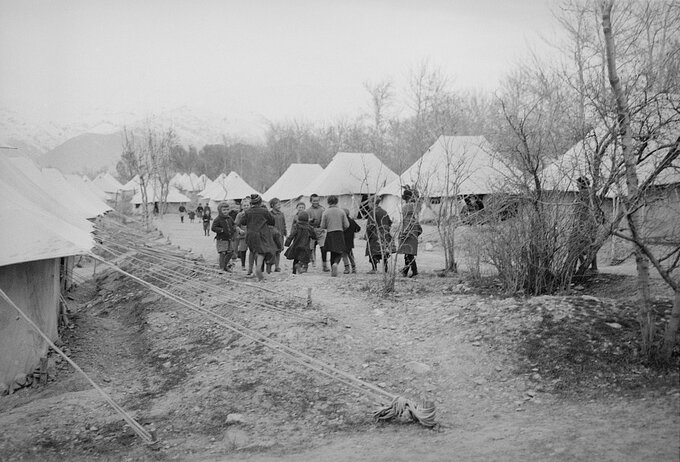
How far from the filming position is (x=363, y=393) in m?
4.86

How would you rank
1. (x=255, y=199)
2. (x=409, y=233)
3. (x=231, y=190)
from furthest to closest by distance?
1. (x=231, y=190)
2. (x=255, y=199)
3. (x=409, y=233)

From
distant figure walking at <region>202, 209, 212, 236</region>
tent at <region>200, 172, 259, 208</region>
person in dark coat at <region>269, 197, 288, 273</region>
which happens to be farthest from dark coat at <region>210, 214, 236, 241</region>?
tent at <region>200, 172, 259, 208</region>

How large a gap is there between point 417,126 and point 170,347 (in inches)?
1030

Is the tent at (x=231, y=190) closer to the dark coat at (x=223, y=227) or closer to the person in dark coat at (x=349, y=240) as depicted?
the dark coat at (x=223, y=227)

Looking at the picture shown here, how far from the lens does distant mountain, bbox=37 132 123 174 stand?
5399 inches

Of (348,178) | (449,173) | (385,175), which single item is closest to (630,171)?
(449,173)

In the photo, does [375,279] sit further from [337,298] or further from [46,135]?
[46,135]

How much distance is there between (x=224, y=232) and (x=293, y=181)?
18.3m

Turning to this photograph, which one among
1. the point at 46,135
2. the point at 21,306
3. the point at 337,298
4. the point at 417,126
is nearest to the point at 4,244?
the point at 21,306

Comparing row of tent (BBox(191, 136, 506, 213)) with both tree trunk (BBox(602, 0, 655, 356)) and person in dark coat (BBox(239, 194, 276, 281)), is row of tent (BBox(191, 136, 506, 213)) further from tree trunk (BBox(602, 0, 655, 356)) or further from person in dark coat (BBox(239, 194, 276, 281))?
tree trunk (BBox(602, 0, 655, 356))

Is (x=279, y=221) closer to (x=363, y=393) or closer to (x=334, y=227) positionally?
(x=334, y=227)

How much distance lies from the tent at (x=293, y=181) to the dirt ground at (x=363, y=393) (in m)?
20.1

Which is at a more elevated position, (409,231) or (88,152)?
(88,152)

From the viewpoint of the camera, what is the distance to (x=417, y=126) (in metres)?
31.4
